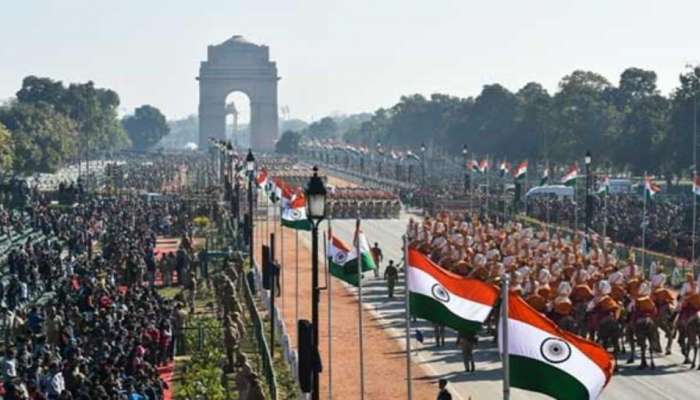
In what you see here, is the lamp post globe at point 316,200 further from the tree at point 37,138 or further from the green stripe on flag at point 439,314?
the tree at point 37,138

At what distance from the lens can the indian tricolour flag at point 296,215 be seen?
4072cm

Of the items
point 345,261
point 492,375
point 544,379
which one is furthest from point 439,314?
point 492,375

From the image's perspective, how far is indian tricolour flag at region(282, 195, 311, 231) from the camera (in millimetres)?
40719

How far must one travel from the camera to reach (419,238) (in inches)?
1826

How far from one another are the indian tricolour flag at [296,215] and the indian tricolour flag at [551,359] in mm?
23905

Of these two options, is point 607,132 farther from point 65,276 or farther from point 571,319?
point 571,319

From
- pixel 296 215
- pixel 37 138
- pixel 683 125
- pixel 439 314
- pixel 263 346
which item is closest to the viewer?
pixel 439 314

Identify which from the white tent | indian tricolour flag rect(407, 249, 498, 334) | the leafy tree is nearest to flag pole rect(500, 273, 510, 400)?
indian tricolour flag rect(407, 249, 498, 334)

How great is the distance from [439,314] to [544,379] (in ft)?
13.8

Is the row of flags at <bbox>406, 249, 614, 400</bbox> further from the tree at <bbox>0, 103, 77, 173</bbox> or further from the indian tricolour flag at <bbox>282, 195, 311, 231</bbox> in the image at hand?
the tree at <bbox>0, 103, 77, 173</bbox>

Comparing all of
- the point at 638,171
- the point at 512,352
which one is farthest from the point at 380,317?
the point at 638,171

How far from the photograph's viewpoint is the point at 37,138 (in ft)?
419

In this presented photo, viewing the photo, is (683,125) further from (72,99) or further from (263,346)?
(72,99)

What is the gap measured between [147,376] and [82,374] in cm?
151
